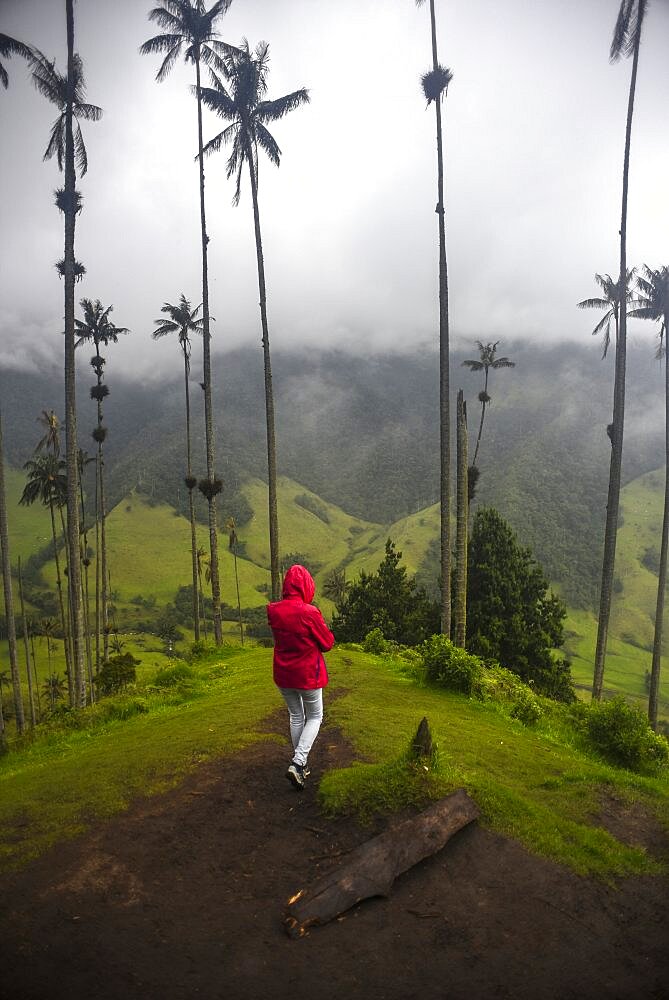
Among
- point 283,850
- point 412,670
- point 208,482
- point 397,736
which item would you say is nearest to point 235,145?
point 208,482

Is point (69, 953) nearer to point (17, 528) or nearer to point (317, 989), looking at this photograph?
point (317, 989)

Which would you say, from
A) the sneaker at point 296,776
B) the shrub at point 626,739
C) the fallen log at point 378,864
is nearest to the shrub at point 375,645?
the shrub at point 626,739

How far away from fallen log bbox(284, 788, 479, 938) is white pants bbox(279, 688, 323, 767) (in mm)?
1495

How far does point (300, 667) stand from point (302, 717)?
2.30ft

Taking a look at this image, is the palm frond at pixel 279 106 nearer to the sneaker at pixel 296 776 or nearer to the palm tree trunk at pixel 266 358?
the palm tree trunk at pixel 266 358

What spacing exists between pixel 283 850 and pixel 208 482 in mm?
18633

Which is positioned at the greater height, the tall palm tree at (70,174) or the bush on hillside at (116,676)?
the tall palm tree at (70,174)

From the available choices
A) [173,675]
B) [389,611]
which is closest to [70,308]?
[173,675]

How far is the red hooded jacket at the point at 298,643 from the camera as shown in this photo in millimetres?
5965

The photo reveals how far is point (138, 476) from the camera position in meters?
188

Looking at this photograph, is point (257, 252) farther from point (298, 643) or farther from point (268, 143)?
point (298, 643)

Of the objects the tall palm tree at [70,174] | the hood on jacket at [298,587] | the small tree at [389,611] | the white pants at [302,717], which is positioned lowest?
the small tree at [389,611]

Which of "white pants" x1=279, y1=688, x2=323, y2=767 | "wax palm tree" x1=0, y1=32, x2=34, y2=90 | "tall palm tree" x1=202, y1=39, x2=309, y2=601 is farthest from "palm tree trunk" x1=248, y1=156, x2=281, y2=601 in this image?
"white pants" x1=279, y1=688, x2=323, y2=767

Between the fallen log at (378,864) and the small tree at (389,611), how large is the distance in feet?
71.4
